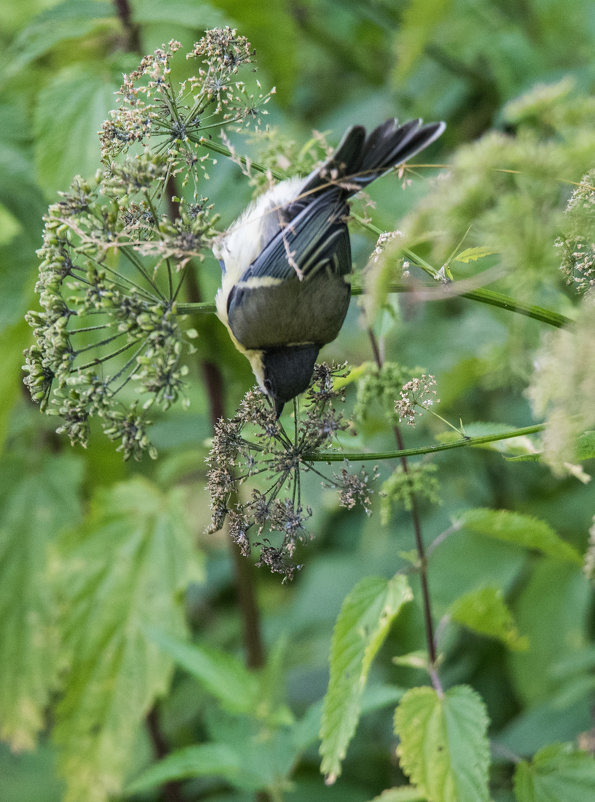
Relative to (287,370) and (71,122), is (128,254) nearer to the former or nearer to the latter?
(287,370)

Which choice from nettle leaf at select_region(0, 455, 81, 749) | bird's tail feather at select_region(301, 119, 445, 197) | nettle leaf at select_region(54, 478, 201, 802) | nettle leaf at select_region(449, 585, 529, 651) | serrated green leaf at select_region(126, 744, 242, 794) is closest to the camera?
bird's tail feather at select_region(301, 119, 445, 197)

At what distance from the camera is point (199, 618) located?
11.8 ft

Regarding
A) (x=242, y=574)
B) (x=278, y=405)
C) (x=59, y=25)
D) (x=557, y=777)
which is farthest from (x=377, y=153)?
(x=242, y=574)

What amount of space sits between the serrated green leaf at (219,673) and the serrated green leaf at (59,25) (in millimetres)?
1480

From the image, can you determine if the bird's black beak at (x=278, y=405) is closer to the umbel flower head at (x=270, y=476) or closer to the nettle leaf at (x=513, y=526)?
the umbel flower head at (x=270, y=476)

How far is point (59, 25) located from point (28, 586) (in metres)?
1.61

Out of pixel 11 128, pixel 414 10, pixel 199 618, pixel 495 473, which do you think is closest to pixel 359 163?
pixel 414 10

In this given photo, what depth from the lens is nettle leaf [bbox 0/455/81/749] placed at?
244 cm

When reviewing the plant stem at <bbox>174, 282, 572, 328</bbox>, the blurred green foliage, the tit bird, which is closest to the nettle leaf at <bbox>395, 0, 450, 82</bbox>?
the blurred green foliage

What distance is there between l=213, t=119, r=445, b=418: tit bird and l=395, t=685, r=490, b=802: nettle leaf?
1.88 ft

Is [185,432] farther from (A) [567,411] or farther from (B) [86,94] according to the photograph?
(A) [567,411]

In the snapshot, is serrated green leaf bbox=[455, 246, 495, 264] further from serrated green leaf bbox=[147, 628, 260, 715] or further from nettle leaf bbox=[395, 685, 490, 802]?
serrated green leaf bbox=[147, 628, 260, 715]

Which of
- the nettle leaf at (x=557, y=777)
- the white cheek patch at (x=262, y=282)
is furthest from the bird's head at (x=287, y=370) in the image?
the nettle leaf at (x=557, y=777)

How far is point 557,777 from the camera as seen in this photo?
4.72 feet
